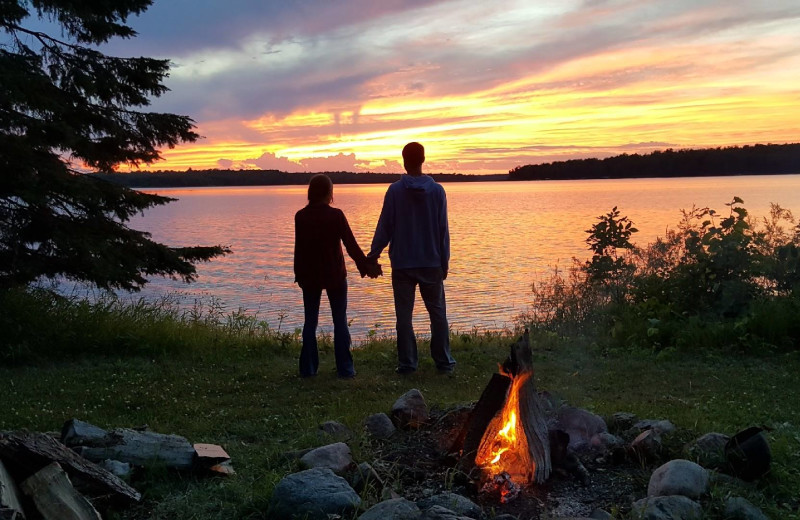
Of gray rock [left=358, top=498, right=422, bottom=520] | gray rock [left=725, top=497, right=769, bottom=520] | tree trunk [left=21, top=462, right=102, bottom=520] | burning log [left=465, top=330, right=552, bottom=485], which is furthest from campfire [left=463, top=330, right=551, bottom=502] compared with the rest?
tree trunk [left=21, top=462, right=102, bottom=520]

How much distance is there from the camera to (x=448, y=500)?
3.60 m

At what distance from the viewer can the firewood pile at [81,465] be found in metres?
3.44

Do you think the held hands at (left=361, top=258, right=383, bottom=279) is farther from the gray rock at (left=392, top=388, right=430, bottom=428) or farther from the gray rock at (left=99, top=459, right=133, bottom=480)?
the gray rock at (left=99, top=459, right=133, bottom=480)

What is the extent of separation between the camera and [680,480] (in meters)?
3.77

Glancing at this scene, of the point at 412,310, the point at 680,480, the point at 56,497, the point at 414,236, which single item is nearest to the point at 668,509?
the point at 680,480

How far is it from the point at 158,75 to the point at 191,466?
8082mm

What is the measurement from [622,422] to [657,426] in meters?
0.37

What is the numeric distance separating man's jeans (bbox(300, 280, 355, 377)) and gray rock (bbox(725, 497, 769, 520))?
176 inches

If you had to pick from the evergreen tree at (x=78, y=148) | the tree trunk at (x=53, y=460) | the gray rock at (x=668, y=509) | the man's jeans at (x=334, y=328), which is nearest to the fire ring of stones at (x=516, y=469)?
the gray rock at (x=668, y=509)

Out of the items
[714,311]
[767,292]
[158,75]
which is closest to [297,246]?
[158,75]

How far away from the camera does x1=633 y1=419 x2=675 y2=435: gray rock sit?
458 centimetres

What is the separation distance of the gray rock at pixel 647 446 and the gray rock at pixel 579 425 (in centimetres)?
31

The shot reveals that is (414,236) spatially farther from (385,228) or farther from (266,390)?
(266,390)

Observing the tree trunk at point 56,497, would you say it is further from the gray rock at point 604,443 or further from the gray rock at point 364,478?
the gray rock at point 604,443
